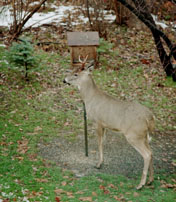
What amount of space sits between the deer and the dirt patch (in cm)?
33

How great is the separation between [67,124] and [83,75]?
2347mm

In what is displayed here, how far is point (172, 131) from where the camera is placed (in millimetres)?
8750

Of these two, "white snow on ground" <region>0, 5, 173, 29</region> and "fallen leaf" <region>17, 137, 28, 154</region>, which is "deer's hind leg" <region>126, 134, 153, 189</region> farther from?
"white snow on ground" <region>0, 5, 173, 29</region>

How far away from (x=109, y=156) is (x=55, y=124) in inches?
78.6

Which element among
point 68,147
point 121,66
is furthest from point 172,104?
point 68,147

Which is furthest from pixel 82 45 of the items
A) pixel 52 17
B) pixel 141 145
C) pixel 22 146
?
pixel 141 145

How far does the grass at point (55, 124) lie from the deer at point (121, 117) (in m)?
0.58

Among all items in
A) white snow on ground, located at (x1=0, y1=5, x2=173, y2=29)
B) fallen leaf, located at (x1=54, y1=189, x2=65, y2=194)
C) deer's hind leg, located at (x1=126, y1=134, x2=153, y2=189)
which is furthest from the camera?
white snow on ground, located at (x1=0, y1=5, x2=173, y2=29)

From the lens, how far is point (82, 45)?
1154cm

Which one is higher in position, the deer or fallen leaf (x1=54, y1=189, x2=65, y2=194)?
the deer

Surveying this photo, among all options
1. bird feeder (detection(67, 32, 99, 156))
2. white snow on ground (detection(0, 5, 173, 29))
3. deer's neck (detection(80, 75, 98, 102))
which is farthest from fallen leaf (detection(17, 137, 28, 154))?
white snow on ground (detection(0, 5, 173, 29))

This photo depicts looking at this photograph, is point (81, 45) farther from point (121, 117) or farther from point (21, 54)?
point (121, 117)

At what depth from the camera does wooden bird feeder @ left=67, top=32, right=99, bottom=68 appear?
11.5m

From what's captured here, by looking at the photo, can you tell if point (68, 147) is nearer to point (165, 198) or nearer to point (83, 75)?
point (83, 75)
